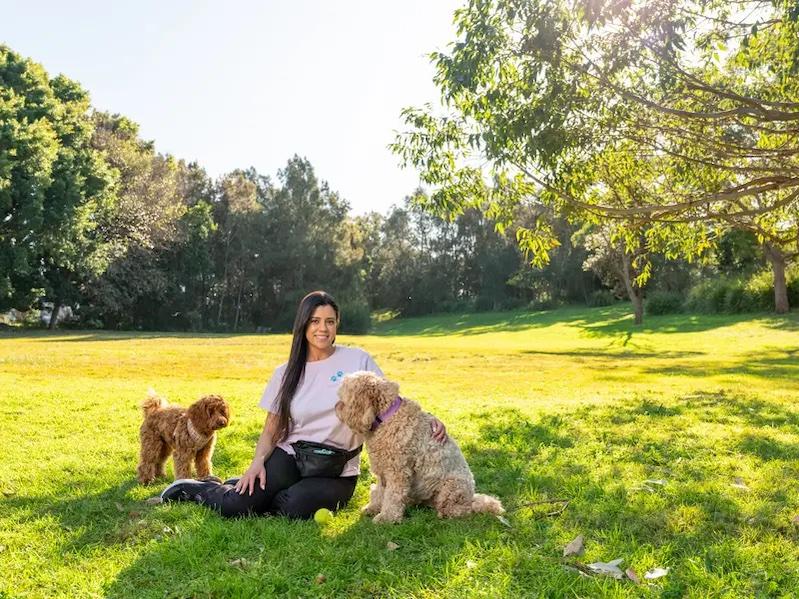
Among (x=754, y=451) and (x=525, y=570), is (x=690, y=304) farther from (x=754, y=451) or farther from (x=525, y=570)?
(x=525, y=570)

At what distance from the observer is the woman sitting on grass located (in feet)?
15.8

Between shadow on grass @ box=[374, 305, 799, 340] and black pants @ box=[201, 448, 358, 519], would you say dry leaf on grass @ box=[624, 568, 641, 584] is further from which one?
shadow on grass @ box=[374, 305, 799, 340]

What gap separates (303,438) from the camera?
508cm

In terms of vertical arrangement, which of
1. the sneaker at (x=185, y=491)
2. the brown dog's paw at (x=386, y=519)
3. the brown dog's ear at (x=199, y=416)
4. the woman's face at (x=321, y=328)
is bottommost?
the brown dog's paw at (x=386, y=519)

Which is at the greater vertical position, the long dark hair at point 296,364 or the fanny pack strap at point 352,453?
the long dark hair at point 296,364

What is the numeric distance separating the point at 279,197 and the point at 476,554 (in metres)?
46.5

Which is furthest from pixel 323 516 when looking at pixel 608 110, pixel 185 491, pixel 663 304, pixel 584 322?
pixel 663 304

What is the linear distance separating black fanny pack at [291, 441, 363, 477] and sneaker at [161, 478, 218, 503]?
88cm

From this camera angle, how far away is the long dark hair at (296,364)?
16.5 feet

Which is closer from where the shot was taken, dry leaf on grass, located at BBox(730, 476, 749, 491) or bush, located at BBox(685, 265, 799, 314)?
dry leaf on grass, located at BBox(730, 476, 749, 491)

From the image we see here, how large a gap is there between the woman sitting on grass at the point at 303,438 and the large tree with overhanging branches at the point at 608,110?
525 centimetres

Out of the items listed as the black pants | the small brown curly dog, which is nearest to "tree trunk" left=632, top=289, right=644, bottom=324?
the small brown curly dog

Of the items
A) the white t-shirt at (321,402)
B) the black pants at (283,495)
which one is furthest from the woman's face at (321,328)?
the black pants at (283,495)

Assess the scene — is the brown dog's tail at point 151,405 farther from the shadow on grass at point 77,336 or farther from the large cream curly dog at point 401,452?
the shadow on grass at point 77,336
